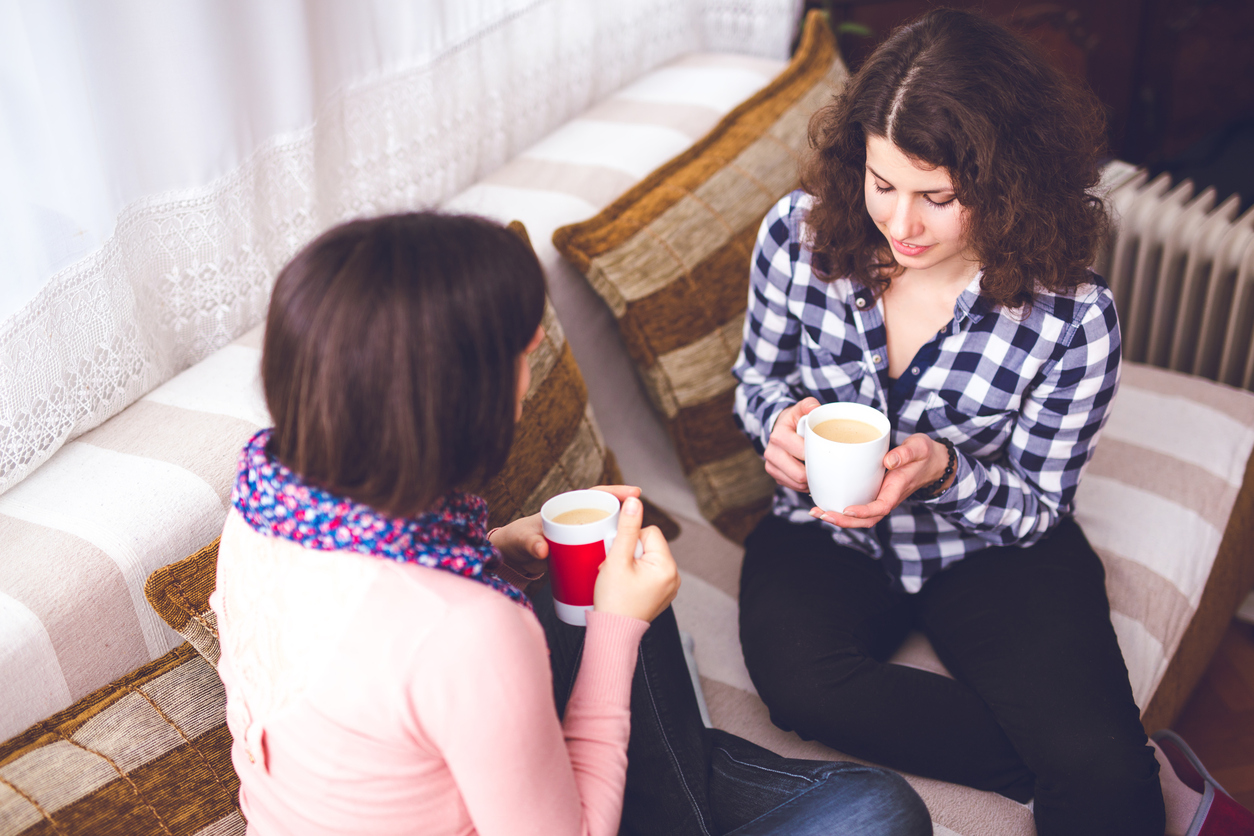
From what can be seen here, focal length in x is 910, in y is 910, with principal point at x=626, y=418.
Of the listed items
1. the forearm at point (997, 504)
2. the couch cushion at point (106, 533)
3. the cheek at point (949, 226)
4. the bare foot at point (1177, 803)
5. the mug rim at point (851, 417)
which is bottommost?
the bare foot at point (1177, 803)

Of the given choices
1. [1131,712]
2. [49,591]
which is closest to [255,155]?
[49,591]

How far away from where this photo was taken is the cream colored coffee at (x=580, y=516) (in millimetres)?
869

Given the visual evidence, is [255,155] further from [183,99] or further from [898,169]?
[898,169]

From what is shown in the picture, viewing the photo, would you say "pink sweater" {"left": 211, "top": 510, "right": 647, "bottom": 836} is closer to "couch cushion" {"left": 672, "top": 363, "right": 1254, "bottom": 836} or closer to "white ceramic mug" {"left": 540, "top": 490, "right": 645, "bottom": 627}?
"white ceramic mug" {"left": 540, "top": 490, "right": 645, "bottom": 627}

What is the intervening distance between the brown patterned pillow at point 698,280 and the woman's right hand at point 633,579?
2.09 ft

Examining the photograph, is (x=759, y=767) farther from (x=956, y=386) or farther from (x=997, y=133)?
(x=997, y=133)

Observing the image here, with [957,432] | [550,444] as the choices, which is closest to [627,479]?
[550,444]

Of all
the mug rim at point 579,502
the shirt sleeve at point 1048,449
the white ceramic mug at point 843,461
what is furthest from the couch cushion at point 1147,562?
the mug rim at point 579,502

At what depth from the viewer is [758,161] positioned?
159 cm

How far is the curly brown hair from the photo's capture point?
99 cm

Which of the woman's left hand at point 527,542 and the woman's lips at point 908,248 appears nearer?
the woman's left hand at point 527,542

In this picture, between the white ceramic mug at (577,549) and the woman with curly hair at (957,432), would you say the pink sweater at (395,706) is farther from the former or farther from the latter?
the woman with curly hair at (957,432)

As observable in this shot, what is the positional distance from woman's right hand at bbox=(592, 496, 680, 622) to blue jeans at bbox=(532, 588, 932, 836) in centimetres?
20

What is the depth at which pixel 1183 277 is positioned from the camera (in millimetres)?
1890
